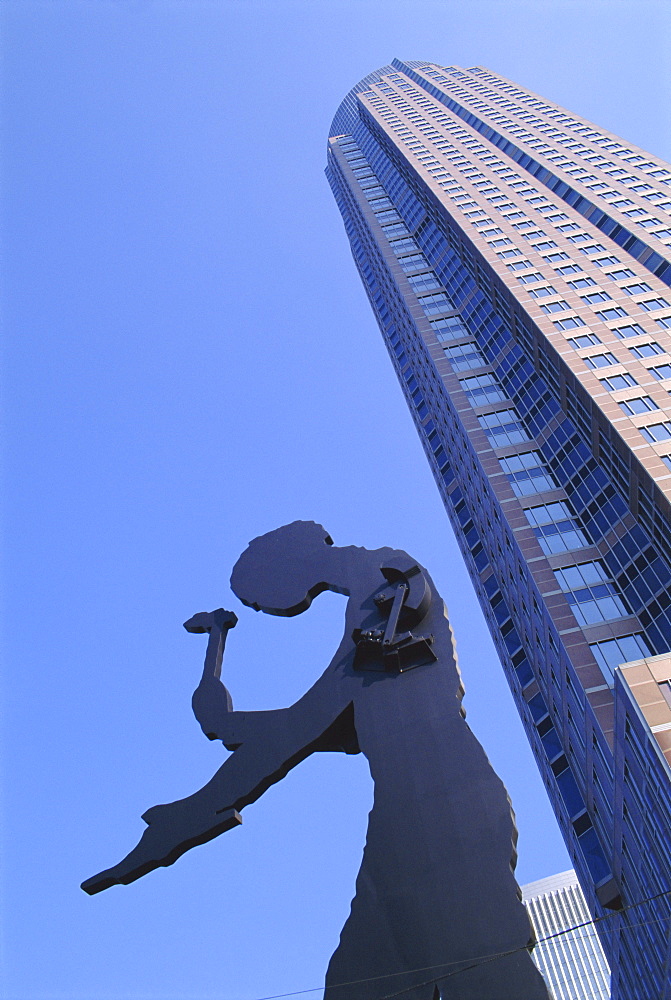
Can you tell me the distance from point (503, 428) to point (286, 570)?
42.4m

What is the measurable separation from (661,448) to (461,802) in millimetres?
31540

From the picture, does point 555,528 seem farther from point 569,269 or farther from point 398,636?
point 398,636

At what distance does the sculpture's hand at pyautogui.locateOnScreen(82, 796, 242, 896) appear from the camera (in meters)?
13.3

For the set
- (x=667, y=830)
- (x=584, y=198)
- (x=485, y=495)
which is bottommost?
(x=667, y=830)

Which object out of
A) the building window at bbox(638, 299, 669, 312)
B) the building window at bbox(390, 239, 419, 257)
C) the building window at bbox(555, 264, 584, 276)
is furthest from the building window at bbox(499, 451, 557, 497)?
the building window at bbox(390, 239, 419, 257)

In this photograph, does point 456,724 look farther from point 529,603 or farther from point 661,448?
point 529,603

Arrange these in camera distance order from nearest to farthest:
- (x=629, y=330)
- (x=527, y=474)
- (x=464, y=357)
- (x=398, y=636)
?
1. (x=398, y=636)
2. (x=629, y=330)
3. (x=527, y=474)
4. (x=464, y=357)

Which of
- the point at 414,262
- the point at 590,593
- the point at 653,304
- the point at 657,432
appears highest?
the point at 414,262

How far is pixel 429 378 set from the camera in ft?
227

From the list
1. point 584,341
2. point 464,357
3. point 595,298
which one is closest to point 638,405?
point 584,341

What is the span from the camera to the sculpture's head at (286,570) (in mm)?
16875

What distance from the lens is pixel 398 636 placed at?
14875mm

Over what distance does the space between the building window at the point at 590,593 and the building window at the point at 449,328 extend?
2866 cm

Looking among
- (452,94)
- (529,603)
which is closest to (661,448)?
(529,603)
